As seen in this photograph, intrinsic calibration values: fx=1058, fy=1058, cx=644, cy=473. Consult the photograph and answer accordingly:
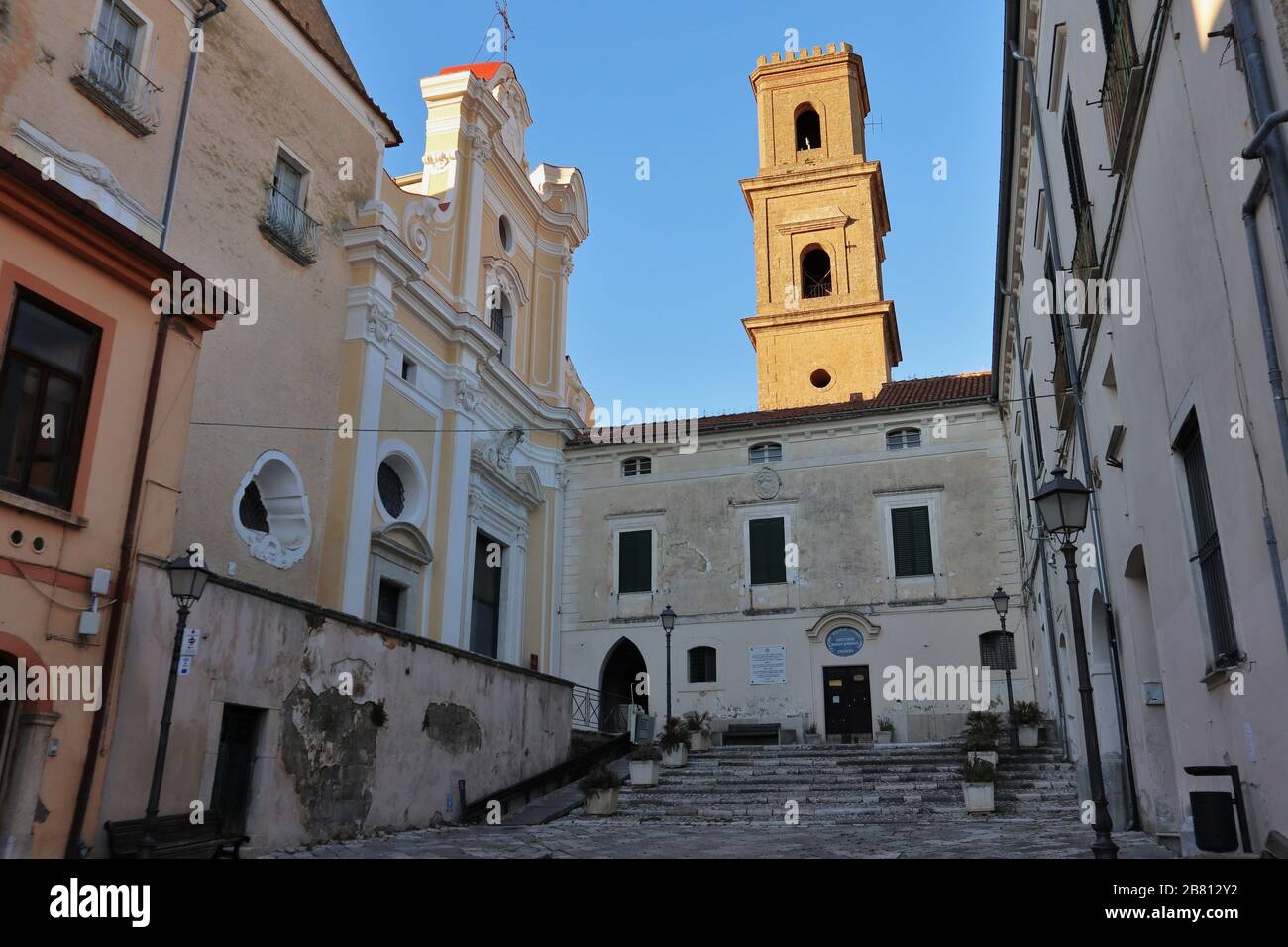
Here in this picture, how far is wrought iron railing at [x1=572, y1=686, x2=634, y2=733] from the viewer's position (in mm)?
26531

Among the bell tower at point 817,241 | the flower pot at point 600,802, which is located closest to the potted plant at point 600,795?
the flower pot at point 600,802

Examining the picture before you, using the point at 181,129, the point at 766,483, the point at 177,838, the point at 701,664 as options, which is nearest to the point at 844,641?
the point at 701,664

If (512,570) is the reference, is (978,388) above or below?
above

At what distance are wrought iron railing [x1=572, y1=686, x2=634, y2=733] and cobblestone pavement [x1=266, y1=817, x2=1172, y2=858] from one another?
10990 mm

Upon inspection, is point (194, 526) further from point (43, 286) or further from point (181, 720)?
point (43, 286)

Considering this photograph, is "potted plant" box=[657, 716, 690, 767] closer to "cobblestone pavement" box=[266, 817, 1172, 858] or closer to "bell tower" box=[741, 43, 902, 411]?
"cobblestone pavement" box=[266, 817, 1172, 858]

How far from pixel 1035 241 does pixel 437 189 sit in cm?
1433

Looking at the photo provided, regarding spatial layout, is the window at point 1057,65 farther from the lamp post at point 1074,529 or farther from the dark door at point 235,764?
the dark door at point 235,764

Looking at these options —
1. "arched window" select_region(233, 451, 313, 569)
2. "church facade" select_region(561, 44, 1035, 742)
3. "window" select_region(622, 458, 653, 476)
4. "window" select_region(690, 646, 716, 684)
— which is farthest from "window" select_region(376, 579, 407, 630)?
"window" select_region(622, 458, 653, 476)

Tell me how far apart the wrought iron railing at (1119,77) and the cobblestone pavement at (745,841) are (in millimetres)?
6394

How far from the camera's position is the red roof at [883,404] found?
2680 centimetres

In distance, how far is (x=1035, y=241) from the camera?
53.5 feet
